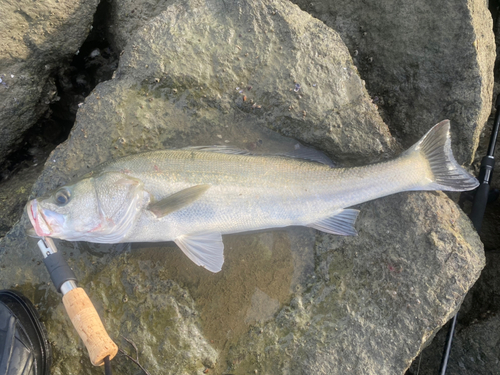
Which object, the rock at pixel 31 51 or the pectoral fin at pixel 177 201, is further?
Result: the rock at pixel 31 51

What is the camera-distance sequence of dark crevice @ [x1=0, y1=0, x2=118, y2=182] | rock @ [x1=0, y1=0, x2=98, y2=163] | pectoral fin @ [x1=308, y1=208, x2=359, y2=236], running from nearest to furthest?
1. pectoral fin @ [x1=308, y1=208, x2=359, y2=236]
2. rock @ [x1=0, y1=0, x2=98, y2=163]
3. dark crevice @ [x1=0, y1=0, x2=118, y2=182]

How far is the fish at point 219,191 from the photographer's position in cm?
259

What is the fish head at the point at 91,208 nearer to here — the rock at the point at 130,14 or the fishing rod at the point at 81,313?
the fishing rod at the point at 81,313

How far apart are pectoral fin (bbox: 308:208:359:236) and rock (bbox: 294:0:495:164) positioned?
94 centimetres

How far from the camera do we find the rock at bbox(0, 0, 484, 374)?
2631 mm

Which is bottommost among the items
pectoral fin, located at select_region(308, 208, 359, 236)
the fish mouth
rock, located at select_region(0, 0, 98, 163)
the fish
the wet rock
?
the wet rock

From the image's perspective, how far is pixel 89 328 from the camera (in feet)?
7.91

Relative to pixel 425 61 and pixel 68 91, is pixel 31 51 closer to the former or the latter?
pixel 68 91

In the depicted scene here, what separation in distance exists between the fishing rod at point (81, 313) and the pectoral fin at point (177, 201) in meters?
0.79

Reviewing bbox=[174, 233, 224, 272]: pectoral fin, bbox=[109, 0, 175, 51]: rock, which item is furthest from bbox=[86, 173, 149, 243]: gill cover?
bbox=[109, 0, 175, 51]: rock

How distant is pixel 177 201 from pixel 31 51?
7.25 feet

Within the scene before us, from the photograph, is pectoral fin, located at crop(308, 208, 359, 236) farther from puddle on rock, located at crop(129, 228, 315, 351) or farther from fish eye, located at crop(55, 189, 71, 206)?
fish eye, located at crop(55, 189, 71, 206)

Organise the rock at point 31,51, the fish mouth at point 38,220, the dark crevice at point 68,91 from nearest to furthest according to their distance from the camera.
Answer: the fish mouth at point 38,220, the rock at point 31,51, the dark crevice at point 68,91

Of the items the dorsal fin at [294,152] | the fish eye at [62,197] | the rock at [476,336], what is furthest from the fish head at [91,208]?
the rock at [476,336]
